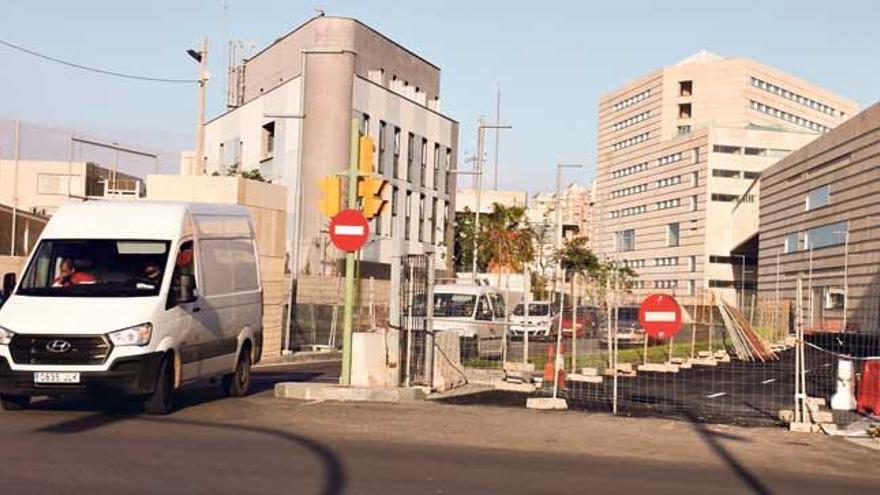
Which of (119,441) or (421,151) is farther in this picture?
(421,151)

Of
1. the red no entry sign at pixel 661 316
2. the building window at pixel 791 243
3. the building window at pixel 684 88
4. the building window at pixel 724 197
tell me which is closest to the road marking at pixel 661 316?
the red no entry sign at pixel 661 316

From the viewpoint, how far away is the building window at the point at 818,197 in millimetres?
75875

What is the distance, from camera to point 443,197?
2603 inches

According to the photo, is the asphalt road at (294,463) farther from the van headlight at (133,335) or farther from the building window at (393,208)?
the building window at (393,208)

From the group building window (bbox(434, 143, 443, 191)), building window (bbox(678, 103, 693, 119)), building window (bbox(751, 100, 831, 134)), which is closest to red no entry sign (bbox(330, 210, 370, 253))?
building window (bbox(434, 143, 443, 191))

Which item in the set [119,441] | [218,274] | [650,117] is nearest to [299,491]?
[119,441]

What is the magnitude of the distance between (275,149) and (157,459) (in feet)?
148

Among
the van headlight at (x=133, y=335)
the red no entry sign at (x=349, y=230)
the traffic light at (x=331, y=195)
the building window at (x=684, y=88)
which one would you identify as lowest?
the van headlight at (x=133, y=335)

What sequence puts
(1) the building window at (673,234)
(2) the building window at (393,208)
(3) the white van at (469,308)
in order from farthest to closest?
(1) the building window at (673,234) → (2) the building window at (393,208) → (3) the white van at (469,308)

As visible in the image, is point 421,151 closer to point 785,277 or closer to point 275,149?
point 275,149

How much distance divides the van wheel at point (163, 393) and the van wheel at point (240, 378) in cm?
264

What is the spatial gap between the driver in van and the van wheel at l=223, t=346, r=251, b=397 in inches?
127

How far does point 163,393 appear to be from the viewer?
47.5 feet

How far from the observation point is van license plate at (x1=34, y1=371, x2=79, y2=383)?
13570 millimetres
